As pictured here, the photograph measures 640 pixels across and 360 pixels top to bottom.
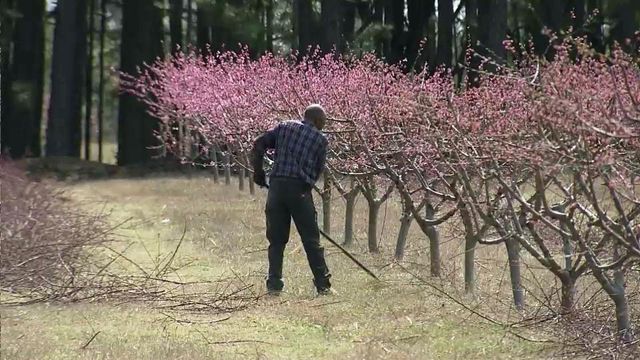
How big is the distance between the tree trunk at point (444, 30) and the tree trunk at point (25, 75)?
43.1 feet

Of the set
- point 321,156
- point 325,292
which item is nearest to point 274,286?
point 325,292

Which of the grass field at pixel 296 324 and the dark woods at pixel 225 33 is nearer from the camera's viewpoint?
the grass field at pixel 296 324

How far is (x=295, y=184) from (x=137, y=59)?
23008 mm

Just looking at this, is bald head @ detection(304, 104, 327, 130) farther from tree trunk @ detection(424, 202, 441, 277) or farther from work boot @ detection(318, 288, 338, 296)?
tree trunk @ detection(424, 202, 441, 277)

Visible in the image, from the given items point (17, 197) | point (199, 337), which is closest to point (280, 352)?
point (199, 337)

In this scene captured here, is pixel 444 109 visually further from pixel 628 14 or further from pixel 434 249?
pixel 628 14

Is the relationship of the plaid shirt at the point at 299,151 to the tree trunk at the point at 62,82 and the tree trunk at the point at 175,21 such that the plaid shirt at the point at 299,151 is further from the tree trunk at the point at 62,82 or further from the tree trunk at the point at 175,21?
the tree trunk at the point at 175,21

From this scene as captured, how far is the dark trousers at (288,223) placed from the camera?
9.09 meters

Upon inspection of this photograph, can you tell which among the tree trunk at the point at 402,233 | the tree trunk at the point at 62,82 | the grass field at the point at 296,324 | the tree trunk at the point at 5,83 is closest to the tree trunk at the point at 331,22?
the tree trunk at the point at 62,82

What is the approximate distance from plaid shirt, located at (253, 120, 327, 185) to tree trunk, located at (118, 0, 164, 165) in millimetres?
22020

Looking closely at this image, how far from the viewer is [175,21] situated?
34.9 meters

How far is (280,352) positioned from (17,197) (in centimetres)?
623

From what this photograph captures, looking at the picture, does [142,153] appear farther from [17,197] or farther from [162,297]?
[162,297]

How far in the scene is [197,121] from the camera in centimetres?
1961
